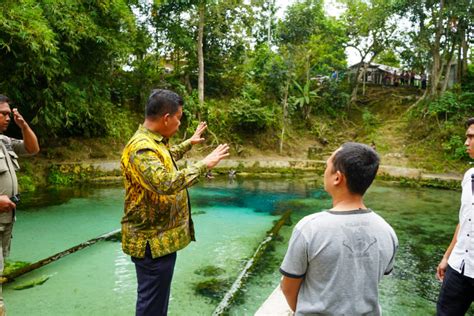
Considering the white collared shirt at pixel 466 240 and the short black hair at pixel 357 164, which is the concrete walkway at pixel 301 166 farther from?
the short black hair at pixel 357 164

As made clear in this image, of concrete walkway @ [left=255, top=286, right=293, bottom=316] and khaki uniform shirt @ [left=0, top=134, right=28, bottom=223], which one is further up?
khaki uniform shirt @ [left=0, top=134, right=28, bottom=223]

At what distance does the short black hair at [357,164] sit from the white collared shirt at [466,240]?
3.88 feet

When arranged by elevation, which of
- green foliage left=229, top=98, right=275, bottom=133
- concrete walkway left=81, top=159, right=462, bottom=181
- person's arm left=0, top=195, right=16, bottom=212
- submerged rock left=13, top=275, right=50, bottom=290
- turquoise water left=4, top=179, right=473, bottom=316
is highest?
green foliage left=229, top=98, right=275, bottom=133

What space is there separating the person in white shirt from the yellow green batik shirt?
5.17 feet

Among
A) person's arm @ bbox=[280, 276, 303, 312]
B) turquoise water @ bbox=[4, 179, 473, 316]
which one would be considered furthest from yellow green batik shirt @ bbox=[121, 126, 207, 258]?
turquoise water @ bbox=[4, 179, 473, 316]

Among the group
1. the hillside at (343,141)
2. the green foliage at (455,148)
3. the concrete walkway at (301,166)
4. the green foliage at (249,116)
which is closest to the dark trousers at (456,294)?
the hillside at (343,141)

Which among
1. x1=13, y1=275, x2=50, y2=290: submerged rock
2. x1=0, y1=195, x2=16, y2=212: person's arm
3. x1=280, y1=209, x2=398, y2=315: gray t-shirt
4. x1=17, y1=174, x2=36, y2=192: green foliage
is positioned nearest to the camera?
x1=280, y1=209, x2=398, y2=315: gray t-shirt

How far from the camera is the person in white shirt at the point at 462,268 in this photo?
2.11 metres

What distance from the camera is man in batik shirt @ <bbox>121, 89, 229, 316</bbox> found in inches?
79.9

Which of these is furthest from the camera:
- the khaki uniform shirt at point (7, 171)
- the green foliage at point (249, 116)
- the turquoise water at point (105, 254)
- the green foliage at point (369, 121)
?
the green foliage at point (369, 121)

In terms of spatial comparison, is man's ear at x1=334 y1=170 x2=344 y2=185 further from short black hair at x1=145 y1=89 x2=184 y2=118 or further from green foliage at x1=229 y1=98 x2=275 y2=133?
green foliage at x1=229 y1=98 x2=275 y2=133

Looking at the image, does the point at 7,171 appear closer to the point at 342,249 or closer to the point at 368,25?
the point at 342,249

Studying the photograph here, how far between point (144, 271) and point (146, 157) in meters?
0.68

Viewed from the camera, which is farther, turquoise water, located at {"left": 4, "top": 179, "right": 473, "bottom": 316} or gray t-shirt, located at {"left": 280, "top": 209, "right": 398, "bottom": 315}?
turquoise water, located at {"left": 4, "top": 179, "right": 473, "bottom": 316}
